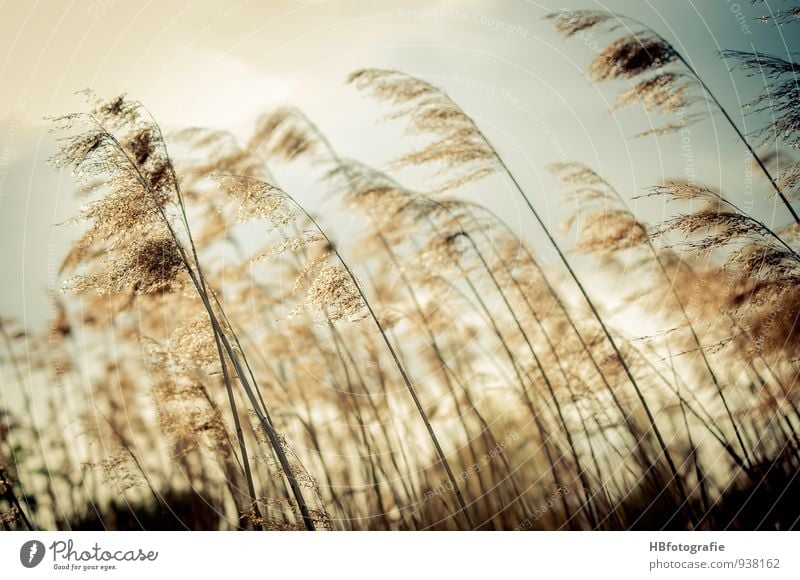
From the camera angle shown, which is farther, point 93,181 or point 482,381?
point 482,381

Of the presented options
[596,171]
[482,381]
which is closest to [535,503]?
[482,381]

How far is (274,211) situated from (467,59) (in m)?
1.55

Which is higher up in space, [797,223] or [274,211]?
[274,211]

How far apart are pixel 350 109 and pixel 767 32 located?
A: 245 centimetres

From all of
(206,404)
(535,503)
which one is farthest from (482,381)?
(206,404)
